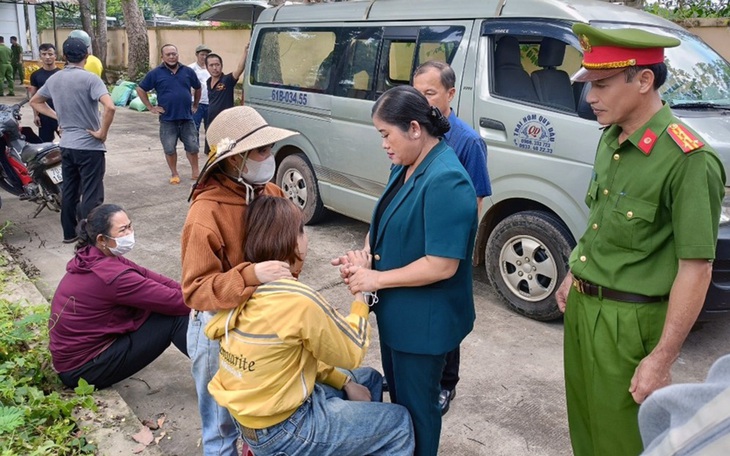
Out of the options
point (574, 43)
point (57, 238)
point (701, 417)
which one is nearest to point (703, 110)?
point (574, 43)

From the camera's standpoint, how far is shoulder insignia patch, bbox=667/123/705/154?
180 centimetres

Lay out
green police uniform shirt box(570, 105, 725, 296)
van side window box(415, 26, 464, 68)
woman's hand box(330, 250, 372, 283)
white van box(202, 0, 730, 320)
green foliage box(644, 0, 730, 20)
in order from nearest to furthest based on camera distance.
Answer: green police uniform shirt box(570, 105, 725, 296) < woman's hand box(330, 250, 372, 283) < white van box(202, 0, 730, 320) < van side window box(415, 26, 464, 68) < green foliage box(644, 0, 730, 20)

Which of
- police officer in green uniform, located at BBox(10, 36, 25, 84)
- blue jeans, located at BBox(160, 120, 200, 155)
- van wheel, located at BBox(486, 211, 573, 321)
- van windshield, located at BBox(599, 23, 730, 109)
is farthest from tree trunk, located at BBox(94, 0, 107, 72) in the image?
van windshield, located at BBox(599, 23, 730, 109)

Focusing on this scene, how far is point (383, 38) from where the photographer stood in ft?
16.2

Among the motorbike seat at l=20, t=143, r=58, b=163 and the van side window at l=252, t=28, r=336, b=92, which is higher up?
the van side window at l=252, t=28, r=336, b=92

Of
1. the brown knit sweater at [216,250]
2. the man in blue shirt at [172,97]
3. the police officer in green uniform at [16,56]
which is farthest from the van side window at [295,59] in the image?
the police officer in green uniform at [16,56]

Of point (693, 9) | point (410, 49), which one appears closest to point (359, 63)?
point (410, 49)

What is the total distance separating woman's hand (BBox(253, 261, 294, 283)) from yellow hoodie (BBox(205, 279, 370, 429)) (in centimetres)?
3

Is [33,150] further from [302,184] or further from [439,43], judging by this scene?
[439,43]

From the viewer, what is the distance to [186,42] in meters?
17.8

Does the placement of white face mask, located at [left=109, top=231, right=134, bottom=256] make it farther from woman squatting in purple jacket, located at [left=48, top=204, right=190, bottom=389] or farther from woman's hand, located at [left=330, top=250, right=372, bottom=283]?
woman's hand, located at [left=330, top=250, right=372, bottom=283]

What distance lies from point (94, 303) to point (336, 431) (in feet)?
5.45

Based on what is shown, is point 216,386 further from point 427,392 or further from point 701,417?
point 701,417

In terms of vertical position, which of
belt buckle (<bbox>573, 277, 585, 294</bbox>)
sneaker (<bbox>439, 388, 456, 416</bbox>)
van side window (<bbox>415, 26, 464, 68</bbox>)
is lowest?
sneaker (<bbox>439, 388, 456, 416</bbox>)
